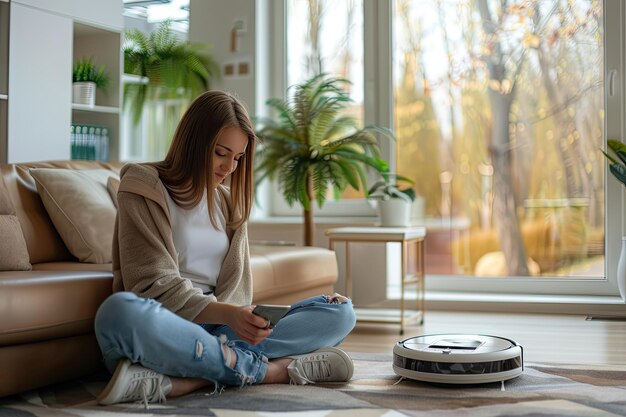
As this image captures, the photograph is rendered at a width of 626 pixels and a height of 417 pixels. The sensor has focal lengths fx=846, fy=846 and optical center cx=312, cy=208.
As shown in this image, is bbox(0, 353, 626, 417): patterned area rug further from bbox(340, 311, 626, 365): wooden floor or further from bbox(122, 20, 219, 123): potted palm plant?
bbox(122, 20, 219, 123): potted palm plant

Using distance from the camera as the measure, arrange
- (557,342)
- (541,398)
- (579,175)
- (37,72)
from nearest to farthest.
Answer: (541,398) → (557,342) → (37,72) → (579,175)

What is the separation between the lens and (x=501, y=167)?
187 inches

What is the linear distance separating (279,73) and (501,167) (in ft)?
4.66

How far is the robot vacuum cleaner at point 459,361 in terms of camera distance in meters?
2.40

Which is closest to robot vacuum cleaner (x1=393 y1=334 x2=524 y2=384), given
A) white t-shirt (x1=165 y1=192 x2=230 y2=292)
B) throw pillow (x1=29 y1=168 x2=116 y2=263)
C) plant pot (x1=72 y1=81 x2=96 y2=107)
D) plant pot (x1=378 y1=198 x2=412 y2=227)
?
white t-shirt (x1=165 y1=192 x2=230 y2=292)

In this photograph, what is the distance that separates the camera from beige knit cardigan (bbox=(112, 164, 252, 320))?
2.30 m

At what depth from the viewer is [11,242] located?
267 cm

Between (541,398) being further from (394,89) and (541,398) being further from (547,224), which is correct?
(394,89)

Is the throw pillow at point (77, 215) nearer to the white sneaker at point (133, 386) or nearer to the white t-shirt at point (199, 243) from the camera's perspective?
the white t-shirt at point (199, 243)

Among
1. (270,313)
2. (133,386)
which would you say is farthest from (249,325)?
(133,386)

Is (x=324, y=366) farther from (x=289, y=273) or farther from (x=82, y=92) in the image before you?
(x=82, y=92)

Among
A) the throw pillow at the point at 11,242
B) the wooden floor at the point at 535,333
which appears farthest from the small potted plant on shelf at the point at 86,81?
the wooden floor at the point at 535,333

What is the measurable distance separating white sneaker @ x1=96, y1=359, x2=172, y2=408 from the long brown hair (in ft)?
1.67

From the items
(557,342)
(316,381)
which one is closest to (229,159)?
(316,381)
